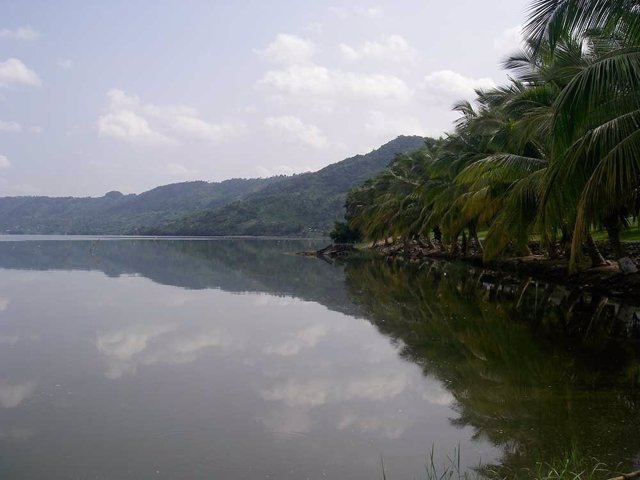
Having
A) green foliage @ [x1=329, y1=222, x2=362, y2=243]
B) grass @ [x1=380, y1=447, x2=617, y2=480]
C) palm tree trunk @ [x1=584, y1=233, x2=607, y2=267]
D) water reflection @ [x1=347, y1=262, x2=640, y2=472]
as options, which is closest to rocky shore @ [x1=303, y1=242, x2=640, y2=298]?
palm tree trunk @ [x1=584, y1=233, x2=607, y2=267]

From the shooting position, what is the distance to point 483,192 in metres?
24.9

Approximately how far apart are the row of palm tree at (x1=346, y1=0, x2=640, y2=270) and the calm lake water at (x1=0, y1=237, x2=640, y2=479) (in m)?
2.47

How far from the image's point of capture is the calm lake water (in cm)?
603

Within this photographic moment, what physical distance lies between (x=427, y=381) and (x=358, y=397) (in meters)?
1.34

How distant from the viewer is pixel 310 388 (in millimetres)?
8781

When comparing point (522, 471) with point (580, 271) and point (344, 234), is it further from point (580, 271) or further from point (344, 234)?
point (344, 234)

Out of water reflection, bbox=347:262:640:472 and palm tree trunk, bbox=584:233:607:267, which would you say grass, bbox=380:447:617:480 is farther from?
palm tree trunk, bbox=584:233:607:267

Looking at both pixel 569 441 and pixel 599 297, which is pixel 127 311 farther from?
pixel 599 297

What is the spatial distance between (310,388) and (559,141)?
5.81 meters

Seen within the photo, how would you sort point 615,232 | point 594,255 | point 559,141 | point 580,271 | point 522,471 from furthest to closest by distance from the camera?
point 594,255
point 580,271
point 615,232
point 559,141
point 522,471

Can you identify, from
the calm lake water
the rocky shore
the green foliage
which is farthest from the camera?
the green foliage

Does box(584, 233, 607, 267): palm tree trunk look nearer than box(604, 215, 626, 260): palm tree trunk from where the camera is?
No

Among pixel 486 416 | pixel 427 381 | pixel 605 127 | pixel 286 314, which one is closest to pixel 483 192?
pixel 286 314

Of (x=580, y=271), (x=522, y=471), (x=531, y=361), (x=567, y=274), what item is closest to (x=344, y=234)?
(x=567, y=274)
